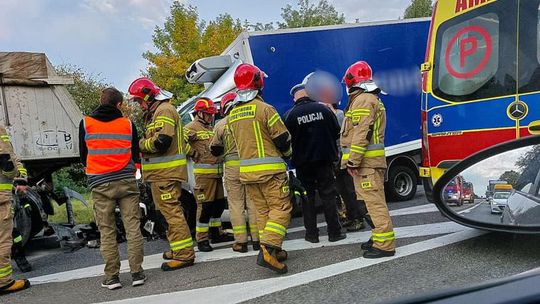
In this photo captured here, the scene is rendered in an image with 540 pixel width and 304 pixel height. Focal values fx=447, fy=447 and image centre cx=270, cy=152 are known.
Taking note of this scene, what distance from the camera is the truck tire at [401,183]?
7.46 m

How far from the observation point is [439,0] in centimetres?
451

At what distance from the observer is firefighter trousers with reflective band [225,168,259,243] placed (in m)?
5.05

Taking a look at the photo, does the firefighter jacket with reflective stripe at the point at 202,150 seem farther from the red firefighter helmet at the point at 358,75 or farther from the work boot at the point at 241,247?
the red firefighter helmet at the point at 358,75

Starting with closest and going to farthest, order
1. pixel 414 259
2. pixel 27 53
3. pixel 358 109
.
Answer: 1. pixel 414 259
2. pixel 358 109
3. pixel 27 53

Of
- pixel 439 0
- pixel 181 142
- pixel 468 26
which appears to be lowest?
pixel 181 142

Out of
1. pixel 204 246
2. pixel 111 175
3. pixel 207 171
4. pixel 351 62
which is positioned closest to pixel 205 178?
pixel 207 171

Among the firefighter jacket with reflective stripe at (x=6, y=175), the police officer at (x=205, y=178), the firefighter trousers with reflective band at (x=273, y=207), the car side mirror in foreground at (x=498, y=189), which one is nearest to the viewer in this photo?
the car side mirror in foreground at (x=498, y=189)

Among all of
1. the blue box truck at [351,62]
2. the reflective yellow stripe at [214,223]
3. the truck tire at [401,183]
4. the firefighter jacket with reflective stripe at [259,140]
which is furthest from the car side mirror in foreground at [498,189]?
the truck tire at [401,183]

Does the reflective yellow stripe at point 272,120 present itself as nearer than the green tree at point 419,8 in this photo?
Yes

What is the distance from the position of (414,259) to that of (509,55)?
1.95 metres

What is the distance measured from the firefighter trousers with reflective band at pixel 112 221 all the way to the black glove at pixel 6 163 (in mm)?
904

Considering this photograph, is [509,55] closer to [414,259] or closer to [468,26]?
[468,26]

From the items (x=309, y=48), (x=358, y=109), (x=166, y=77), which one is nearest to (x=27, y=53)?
(x=309, y=48)

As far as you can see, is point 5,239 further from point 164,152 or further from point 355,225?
point 355,225
